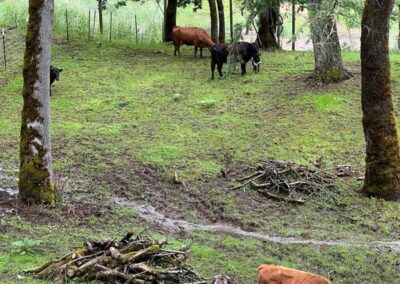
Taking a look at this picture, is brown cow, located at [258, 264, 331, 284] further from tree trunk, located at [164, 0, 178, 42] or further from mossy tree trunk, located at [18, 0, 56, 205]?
tree trunk, located at [164, 0, 178, 42]

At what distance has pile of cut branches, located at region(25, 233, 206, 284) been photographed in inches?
273

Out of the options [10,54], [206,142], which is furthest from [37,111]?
[10,54]

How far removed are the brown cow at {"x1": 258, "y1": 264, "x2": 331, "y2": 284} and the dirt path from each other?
3.84 metres

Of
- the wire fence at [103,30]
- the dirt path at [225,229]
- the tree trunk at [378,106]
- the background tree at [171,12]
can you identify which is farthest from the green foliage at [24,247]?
the background tree at [171,12]

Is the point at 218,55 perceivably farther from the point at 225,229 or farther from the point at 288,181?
the point at 225,229

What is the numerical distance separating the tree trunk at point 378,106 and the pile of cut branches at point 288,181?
93 cm

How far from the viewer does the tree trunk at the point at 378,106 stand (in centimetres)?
1177

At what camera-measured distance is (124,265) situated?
278 inches

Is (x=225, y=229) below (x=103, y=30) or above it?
below

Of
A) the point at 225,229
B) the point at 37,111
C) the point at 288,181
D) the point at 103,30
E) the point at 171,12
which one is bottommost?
the point at 225,229

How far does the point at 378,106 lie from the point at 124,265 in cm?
684

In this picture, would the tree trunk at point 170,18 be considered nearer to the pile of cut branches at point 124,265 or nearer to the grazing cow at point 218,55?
the grazing cow at point 218,55

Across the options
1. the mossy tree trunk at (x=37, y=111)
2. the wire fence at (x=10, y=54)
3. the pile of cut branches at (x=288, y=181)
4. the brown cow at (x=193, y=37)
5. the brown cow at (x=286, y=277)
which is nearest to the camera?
the brown cow at (x=286, y=277)

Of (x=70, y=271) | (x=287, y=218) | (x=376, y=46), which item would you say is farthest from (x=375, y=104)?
(x=70, y=271)
